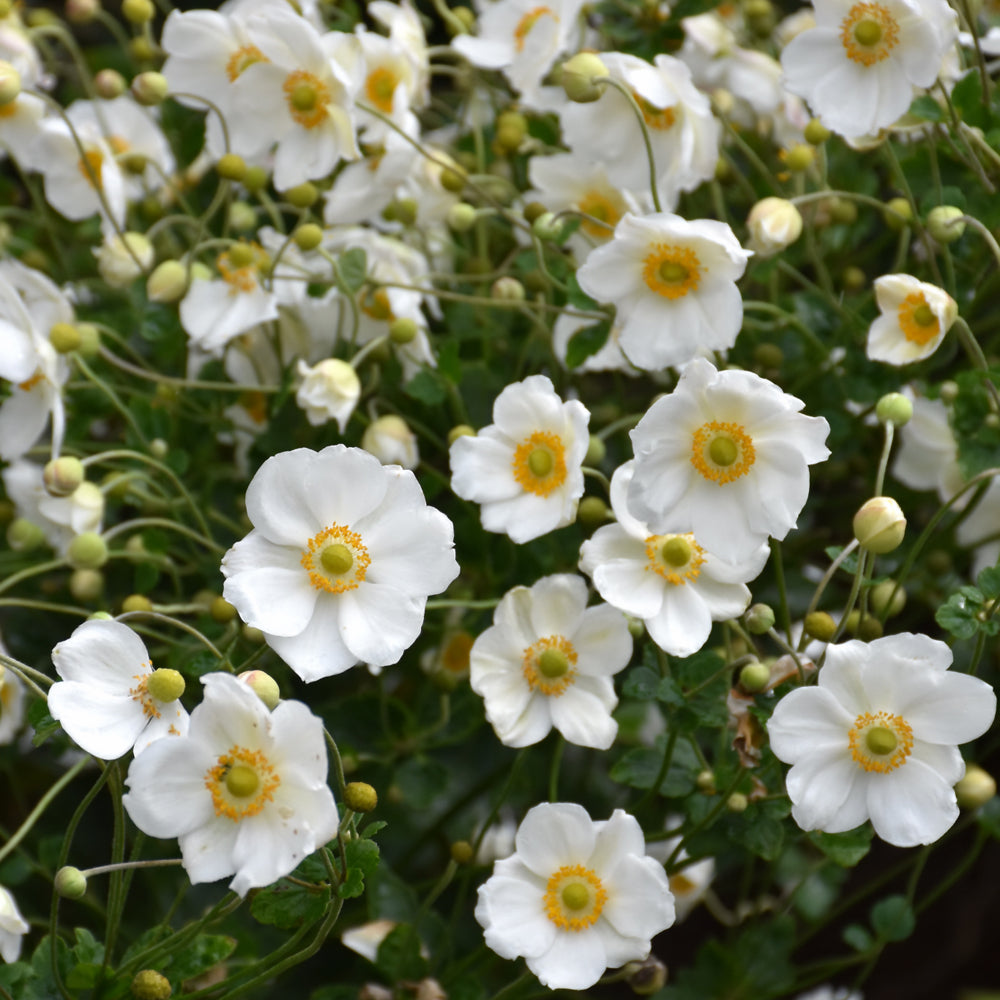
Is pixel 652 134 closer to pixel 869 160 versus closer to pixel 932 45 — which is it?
pixel 932 45

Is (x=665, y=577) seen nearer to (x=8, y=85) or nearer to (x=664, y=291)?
(x=664, y=291)

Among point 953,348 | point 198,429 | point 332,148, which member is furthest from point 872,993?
point 332,148

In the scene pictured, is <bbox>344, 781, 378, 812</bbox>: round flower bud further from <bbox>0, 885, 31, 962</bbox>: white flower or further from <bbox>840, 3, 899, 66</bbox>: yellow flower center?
<bbox>840, 3, 899, 66</bbox>: yellow flower center

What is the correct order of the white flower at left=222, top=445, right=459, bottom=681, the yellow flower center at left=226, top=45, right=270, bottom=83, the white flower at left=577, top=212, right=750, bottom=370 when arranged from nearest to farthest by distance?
the white flower at left=222, top=445, right=459, bottom=681 < the white flower at left=577, top=212, right=750, bottom=370 < the yellow flower center at left=226, top=45, right=270, bottom=83

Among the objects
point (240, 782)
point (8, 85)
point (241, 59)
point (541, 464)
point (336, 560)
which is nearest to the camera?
point (240, 782)

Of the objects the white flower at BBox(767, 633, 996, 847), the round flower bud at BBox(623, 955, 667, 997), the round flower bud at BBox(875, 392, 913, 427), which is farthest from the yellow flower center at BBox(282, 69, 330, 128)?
the round flower bud at BBox(623, 955, 667, 997)

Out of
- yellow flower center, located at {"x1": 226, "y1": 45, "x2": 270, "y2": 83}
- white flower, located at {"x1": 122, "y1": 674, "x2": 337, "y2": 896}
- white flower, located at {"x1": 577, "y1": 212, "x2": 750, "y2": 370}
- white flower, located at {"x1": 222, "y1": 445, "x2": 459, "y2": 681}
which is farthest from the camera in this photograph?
yellow flower center, located at {"x1": 226, "y1": 45, "x2": 270, "y2": 83}

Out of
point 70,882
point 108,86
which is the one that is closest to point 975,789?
point 70,882
